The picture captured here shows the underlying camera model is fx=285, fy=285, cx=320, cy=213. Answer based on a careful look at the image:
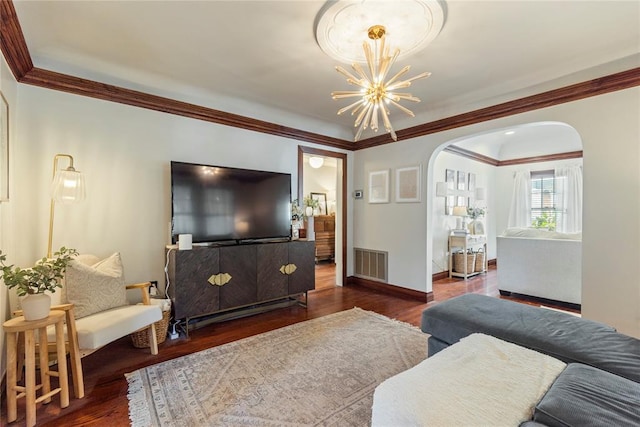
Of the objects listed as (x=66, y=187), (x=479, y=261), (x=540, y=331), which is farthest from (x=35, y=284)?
(x=479, y=261)

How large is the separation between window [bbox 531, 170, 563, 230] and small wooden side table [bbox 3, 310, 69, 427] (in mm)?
8125

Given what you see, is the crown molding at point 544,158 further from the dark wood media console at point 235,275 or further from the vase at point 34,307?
the vase at point 34,307

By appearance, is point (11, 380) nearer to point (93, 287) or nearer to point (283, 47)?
point (93, 287)

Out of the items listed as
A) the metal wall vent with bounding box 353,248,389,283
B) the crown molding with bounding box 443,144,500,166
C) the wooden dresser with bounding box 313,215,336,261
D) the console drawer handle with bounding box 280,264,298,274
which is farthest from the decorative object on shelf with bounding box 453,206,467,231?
the console drawer handle with bounding box 280,264,298,274

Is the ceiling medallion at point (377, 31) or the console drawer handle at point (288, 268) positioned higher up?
the ceiling medallion at point (377, 31)

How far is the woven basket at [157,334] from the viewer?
2.62m

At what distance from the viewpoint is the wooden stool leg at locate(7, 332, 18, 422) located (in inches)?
67.9

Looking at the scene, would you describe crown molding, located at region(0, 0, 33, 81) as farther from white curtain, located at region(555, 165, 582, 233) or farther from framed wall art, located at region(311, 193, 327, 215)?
white curtain, located at region(555, 165, 582, 233)

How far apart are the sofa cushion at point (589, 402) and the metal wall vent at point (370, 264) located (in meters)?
3.38

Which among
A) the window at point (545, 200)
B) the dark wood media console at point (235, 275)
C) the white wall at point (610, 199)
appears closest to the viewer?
the white wall at point (610, 199)

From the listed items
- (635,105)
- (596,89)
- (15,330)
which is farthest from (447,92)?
(15,330)

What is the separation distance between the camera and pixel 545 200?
652 centimetres

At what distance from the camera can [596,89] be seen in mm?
2691

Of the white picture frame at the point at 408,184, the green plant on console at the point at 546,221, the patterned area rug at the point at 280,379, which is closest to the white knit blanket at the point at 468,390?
the patterned area rug at the point at 280,379
